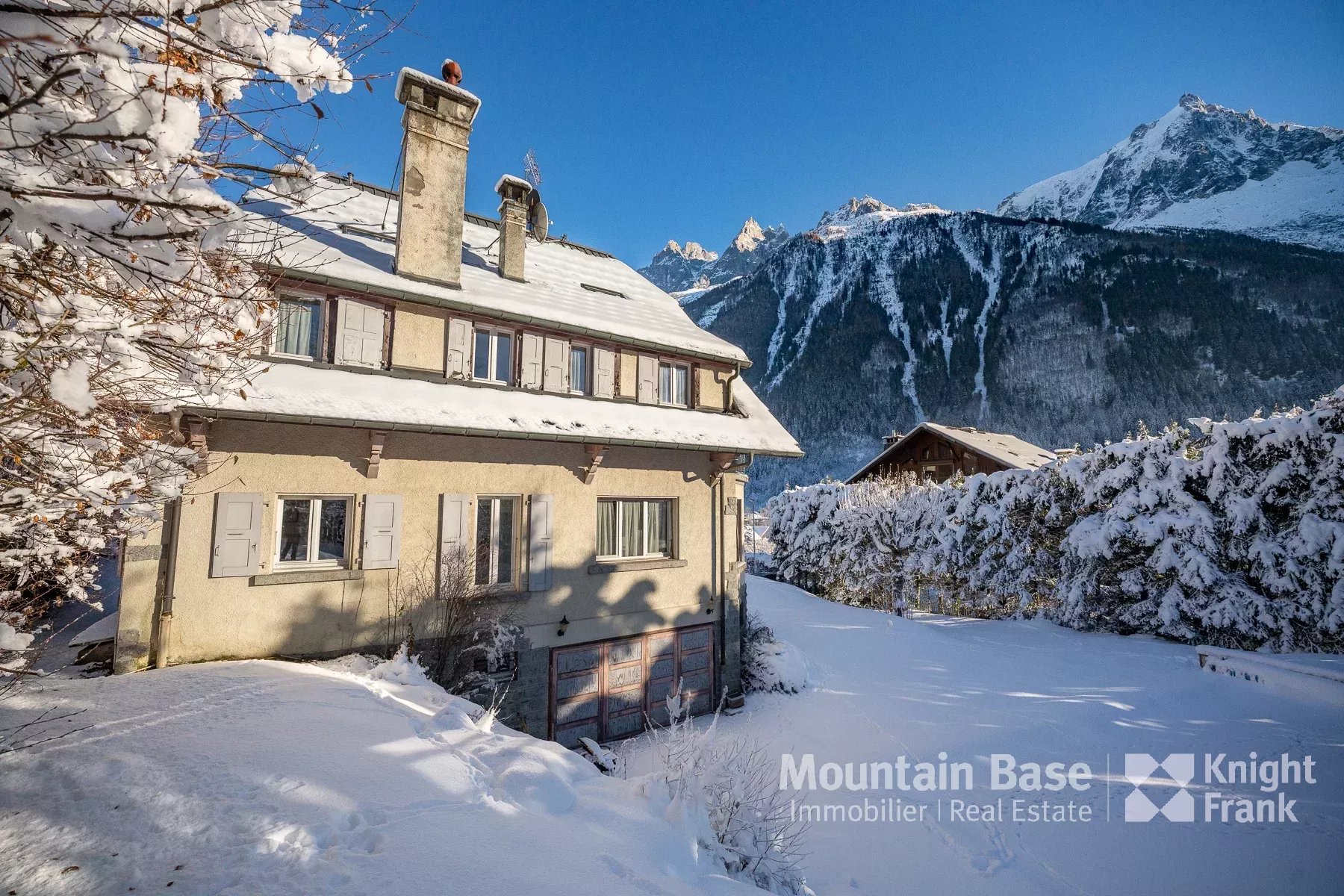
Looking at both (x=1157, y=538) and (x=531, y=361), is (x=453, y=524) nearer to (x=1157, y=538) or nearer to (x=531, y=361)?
(x=531, y=361)

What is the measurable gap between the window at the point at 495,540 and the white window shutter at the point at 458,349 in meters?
2.00

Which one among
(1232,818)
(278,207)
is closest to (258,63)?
(278,207)

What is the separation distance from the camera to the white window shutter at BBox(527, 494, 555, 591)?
Answer: 8742mm

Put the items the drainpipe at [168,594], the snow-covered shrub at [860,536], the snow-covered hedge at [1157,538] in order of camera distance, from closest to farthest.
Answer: the drainpipe at [168,594] → the snow-covered hedge at [1157,538] → the snow-covered shrub at [860,536]

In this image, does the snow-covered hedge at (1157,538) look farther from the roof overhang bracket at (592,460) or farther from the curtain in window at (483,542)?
the curtain in window at (483,542)

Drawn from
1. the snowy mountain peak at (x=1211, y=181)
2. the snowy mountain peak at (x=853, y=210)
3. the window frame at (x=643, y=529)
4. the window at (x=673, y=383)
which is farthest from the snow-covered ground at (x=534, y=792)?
the snowy mountain peak at (x=853, y=210)

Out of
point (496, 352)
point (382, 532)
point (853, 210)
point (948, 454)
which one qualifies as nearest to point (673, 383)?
point (496, 352)

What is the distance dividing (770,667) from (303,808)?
31.8 ft

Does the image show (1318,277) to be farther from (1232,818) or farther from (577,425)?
(577,425)

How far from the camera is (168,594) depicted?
6.32 metres

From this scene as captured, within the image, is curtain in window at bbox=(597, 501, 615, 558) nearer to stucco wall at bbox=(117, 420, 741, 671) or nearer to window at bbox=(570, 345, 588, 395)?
stucco wall at bbox=(117, 420, 741, 671)

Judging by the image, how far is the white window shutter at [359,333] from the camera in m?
7.70

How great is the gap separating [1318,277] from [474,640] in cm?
8731

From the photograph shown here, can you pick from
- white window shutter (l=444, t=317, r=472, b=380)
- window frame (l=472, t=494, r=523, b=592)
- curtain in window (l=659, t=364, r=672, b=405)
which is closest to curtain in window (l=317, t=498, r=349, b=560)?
window frame (l=472, t=494, r=523, b=592)
